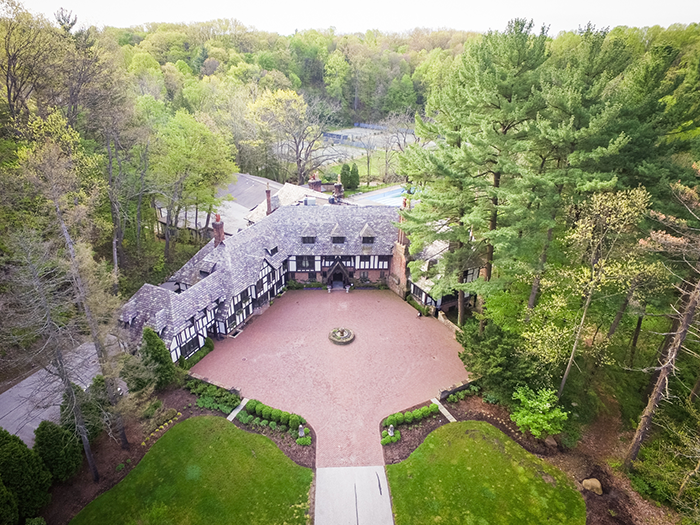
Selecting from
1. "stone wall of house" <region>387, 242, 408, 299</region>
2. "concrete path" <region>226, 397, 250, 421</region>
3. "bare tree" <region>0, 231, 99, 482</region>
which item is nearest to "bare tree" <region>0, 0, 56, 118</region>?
"bare tree" <region>0, 231, 99, 482</region>

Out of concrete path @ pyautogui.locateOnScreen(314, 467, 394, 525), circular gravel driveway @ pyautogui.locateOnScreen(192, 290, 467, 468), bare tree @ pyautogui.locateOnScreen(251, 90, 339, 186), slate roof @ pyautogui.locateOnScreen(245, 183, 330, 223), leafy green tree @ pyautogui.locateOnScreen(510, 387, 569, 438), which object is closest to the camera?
concrete path @ pyautogui.locateOnScreen(314, 467, 394, 525)

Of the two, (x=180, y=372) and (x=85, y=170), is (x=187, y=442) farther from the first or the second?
(x=85, y=170)

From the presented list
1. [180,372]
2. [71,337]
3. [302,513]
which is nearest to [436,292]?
[302,513]

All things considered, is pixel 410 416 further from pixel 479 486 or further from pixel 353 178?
pixel 353 178

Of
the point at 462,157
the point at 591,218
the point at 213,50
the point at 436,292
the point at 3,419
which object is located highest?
the point at 213,50

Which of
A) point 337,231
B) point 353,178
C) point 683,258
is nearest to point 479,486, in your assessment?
point 683,258

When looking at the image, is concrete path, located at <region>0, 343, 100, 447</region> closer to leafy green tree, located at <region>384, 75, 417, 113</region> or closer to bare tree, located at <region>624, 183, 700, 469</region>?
bare tree, located at <region>624, 183, 700, 469</region>
